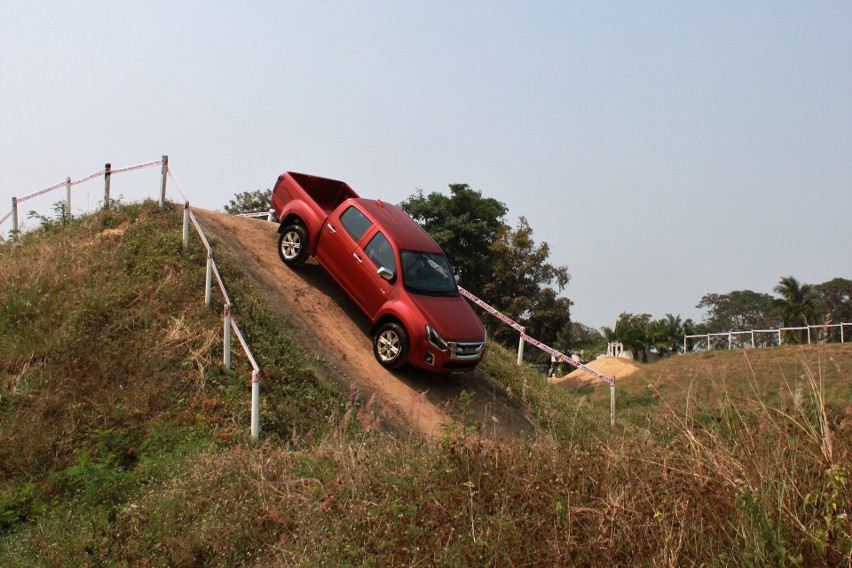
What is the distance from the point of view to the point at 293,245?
573 inches

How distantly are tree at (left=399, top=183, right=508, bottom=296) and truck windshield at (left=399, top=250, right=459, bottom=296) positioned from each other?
2850cm

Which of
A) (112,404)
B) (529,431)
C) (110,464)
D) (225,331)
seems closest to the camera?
(110,464)

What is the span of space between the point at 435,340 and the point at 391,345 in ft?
2.80

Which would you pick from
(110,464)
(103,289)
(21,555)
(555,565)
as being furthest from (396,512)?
(103,289)

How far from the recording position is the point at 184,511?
6.64 m

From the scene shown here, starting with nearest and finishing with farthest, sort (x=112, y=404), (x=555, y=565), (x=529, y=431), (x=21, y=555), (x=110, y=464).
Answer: (x=555, y=565)
(x=21, y=555)
(x=110, y=464)
(x=112, y=404)
(x=529, y=431)

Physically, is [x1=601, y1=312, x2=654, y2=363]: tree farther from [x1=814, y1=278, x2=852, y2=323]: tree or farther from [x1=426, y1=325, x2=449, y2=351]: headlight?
[x1=426, y1=325, x2=449, y2=351]: headlight

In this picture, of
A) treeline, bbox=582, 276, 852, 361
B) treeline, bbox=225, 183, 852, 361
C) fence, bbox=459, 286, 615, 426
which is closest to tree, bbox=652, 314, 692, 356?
treeline, bbox=582, 276, 852, 361

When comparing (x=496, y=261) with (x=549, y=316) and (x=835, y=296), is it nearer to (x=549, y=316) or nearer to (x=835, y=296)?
(x=549, y=316)

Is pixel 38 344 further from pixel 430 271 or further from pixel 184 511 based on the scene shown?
pixel 430 271

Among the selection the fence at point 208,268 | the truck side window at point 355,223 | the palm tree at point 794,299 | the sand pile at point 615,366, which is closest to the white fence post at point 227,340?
the fence at point 208,268

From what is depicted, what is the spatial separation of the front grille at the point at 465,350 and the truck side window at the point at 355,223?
9.27ft

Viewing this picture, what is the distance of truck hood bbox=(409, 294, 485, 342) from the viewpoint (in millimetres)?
12078

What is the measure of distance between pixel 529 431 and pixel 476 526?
7.54 meters
